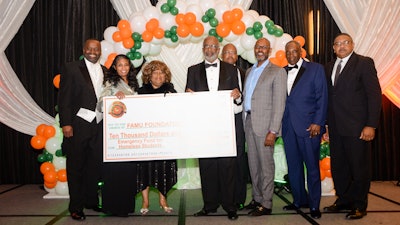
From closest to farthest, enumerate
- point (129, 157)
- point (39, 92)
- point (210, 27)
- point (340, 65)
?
point (129, 157) → point (340, 65) → point (210, 27) → point (39, 92)

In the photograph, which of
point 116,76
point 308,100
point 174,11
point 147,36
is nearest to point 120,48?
point 147,36

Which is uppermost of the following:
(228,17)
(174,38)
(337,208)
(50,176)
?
(228,17)

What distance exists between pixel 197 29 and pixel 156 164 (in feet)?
5.58

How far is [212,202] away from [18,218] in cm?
184

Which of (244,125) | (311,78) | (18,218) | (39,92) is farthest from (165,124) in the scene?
(39,92)

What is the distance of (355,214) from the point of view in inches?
130

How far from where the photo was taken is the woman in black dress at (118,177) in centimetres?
345

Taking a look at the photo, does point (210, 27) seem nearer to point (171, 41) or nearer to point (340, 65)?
point (171, 41)

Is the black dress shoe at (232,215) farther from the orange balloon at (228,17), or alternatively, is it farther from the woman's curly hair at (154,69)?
the orange balloon at (228,17)

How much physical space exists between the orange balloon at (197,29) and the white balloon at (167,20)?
24 centimetres

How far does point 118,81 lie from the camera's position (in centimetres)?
346

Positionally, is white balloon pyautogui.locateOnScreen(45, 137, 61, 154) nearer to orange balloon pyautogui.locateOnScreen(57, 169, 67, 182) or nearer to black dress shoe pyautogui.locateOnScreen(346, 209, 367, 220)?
orange balloon pyautogui.locateOnScreen(57, 169, 67, 182)

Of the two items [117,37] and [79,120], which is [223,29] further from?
[79,120]

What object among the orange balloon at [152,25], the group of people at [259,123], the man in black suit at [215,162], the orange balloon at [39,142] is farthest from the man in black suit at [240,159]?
the orange balloon at [39,142]
